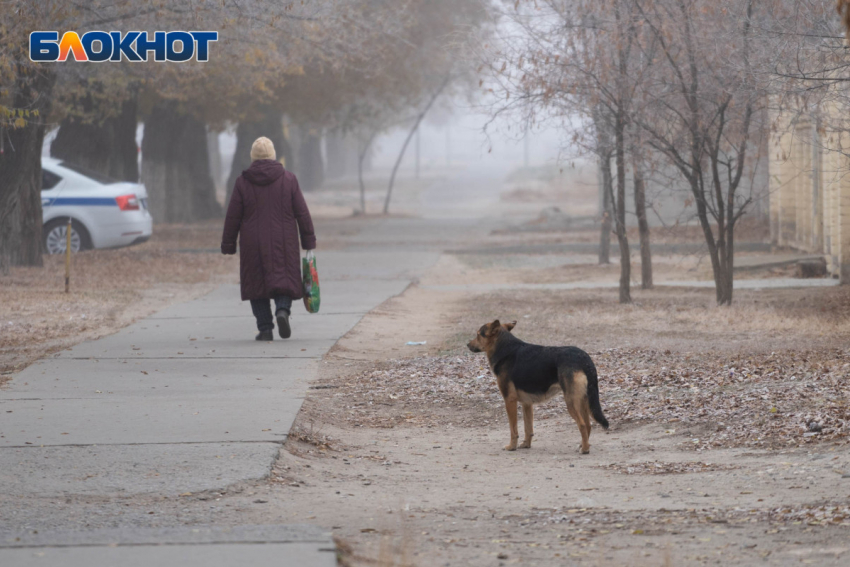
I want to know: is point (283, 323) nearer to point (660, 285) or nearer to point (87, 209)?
point (660, 285)

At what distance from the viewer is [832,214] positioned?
15367 mm

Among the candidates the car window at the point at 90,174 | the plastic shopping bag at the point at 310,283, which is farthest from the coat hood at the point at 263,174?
the car window at the point at 90,174

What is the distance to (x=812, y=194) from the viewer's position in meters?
18.5

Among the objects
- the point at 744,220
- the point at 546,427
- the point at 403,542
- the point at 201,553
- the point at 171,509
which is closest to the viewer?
the point at 201,553

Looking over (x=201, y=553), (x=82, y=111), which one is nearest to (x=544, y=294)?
(x=82, y=111)

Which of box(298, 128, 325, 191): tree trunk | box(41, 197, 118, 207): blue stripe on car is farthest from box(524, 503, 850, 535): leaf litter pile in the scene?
box(298, 128, 325, 191): tree trunk

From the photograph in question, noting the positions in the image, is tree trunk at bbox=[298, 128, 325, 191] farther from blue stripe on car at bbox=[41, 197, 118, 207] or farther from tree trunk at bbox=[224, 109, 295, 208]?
blue stripe on car at bbox=[41, 197, 118, 207]

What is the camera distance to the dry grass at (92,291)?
10.5m

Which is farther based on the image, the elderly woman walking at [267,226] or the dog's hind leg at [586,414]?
the elderly woman walking at [267,226]

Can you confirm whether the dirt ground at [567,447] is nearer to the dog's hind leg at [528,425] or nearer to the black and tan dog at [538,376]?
the dog's hind leg at [528,425]

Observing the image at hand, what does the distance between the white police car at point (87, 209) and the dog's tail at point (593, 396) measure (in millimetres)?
14309

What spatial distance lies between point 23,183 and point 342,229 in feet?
48.1

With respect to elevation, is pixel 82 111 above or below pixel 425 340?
above

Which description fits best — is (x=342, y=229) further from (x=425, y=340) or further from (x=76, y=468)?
(x=76, y=468)
